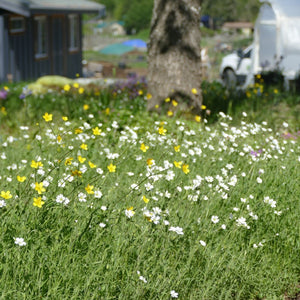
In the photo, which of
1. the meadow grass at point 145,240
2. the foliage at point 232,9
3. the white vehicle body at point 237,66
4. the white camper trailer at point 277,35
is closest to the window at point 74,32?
the white vehicle body at point 237,66

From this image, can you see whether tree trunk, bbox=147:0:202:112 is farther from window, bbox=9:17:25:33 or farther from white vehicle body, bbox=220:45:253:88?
window, bbox=9:17:25:33

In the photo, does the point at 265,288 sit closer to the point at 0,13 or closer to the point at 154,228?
the point at 154,228

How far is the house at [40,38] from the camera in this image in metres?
18.6

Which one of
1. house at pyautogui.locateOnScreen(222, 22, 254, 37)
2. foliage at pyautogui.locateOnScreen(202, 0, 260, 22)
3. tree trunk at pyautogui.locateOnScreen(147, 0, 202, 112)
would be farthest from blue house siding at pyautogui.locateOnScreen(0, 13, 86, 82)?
foliage at pyautogui.locateOnScreen(202, 0, 260, 22)

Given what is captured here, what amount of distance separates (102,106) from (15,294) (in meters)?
6.72

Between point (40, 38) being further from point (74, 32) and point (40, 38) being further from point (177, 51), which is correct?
point (177, 51)

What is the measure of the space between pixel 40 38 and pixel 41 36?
219mm

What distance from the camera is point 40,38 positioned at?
848 inches

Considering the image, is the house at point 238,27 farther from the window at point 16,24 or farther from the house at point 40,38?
the window at point 16,24

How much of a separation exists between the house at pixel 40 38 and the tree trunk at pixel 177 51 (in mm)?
8977

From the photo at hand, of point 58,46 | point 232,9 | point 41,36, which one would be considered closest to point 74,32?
point 58,46

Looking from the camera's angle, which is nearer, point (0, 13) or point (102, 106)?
point (102, 106)

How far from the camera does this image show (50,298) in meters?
3.41

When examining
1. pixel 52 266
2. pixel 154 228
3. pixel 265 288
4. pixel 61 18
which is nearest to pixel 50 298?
pixel 52 266
